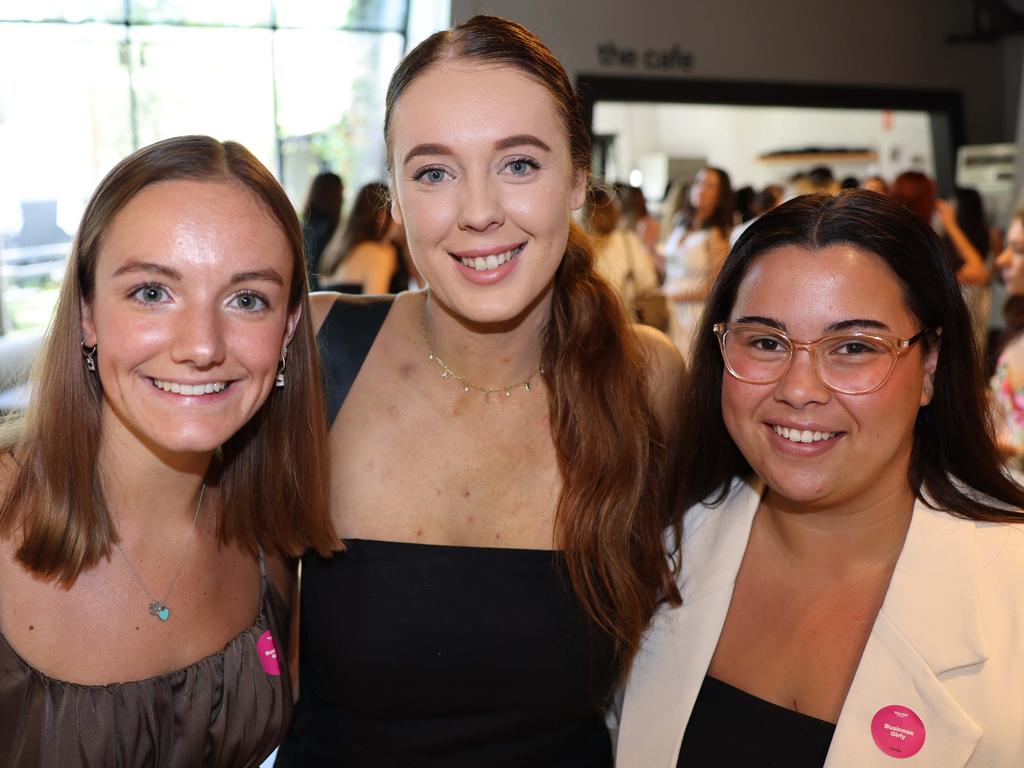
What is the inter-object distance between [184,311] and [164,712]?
2.21ft

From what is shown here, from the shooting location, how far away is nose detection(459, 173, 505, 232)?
176 cm

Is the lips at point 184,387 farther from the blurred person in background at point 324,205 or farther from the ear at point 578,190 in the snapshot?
the blurred person in background at point 324,205

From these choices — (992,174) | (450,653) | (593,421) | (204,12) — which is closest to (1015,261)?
(593,421)

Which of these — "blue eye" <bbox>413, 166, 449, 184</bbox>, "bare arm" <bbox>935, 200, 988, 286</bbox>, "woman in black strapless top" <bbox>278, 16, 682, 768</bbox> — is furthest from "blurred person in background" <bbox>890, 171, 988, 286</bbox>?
"blue eye" <bbox>413, 166, 449, 184</bbox>

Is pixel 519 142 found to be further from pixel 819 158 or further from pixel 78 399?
pixel 819 158

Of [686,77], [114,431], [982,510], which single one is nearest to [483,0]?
[114,431]

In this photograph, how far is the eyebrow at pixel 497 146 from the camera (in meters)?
1.78

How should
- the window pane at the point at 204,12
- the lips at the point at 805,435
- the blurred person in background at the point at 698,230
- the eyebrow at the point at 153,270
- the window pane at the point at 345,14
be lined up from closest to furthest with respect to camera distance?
the eyebrow at the point at 153,270 → the lips at the point at 805,435 → the blurred person in background at the point at 698,230 → the window pane at the point at 204,12 → the window pane at the point at 345,14

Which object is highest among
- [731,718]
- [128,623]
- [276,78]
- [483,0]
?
[276,78]

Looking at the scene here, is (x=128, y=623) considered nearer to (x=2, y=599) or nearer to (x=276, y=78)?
(x=2, y=599)

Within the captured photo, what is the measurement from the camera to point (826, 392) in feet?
5.36

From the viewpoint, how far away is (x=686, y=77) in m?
9.89

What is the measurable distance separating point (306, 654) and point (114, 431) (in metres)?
0.61

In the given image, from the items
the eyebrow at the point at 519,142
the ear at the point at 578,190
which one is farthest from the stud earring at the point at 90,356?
the ear at the point at 578,190
